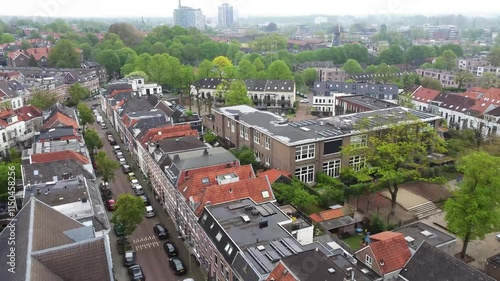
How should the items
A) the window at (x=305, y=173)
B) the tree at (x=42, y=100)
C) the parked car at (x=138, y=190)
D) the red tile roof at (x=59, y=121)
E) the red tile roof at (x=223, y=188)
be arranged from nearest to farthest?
the red tile roof at (x=223, y=188)
the parked car at (x=138, y=190)
the window at (x=305, y=173)
the red tile roof at (x=59, y=121)
the tree at (x=42, y=100)

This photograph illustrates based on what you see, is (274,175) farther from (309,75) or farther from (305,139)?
(309,75)

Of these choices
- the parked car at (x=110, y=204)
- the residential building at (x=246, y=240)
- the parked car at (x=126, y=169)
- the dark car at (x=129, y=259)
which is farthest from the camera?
the parked car at (x=126, y=169)

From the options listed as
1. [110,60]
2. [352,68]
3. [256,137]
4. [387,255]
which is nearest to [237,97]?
[256,137]

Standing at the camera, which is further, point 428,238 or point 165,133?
point 165,133

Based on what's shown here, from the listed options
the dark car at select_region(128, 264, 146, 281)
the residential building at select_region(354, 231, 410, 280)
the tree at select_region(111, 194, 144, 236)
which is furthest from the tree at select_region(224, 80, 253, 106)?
the residential building at select_region(354, 231, 410, 280)

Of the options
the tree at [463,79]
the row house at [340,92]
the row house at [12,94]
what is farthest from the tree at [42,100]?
the tree at [463,79]

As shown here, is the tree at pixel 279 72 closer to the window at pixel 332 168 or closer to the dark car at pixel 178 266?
the window at pixel 332 168
